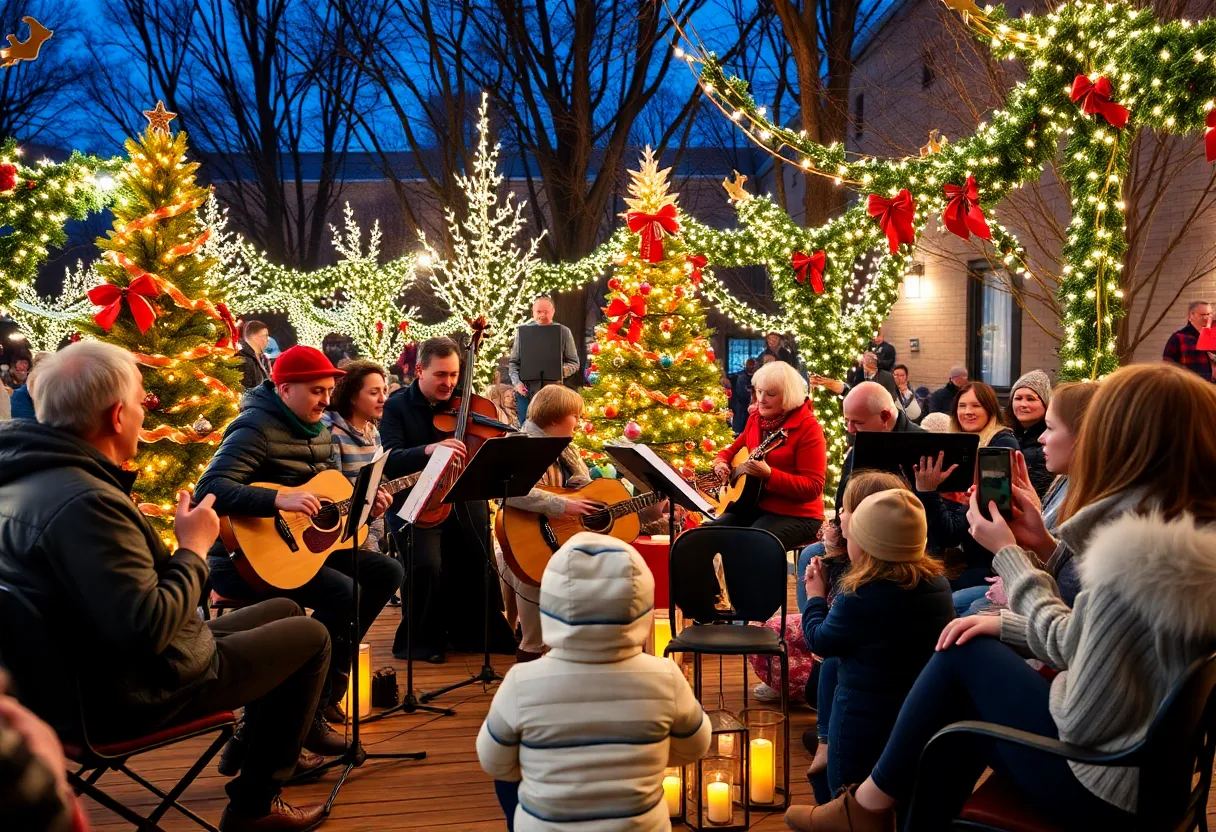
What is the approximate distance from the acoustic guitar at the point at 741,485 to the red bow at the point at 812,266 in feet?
11.0

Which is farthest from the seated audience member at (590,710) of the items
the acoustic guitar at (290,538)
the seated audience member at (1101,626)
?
the acoustic guitar at (290,538)

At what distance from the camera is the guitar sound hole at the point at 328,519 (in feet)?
14.4

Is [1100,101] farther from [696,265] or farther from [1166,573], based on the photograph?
[696,265]

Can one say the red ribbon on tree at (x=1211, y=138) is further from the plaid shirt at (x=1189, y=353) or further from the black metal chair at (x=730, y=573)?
the plaid shirt at (x=1189, y=353)

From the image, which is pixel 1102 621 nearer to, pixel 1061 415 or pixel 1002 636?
pixel 1002 636

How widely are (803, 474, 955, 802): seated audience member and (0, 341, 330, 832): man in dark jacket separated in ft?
6.19

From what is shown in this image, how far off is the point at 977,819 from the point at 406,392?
4087mm

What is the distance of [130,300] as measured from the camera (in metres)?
6.71

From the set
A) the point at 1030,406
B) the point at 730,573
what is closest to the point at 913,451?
the point at 730,573

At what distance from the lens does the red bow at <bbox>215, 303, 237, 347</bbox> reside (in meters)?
7.20

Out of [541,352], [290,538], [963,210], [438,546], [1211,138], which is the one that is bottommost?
[438,546]

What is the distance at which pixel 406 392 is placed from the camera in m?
5.72

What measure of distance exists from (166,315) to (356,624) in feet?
13.3

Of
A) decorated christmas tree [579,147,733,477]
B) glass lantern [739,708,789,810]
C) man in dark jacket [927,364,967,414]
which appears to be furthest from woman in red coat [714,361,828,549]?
man in dark jacket [927,364,967,414]
